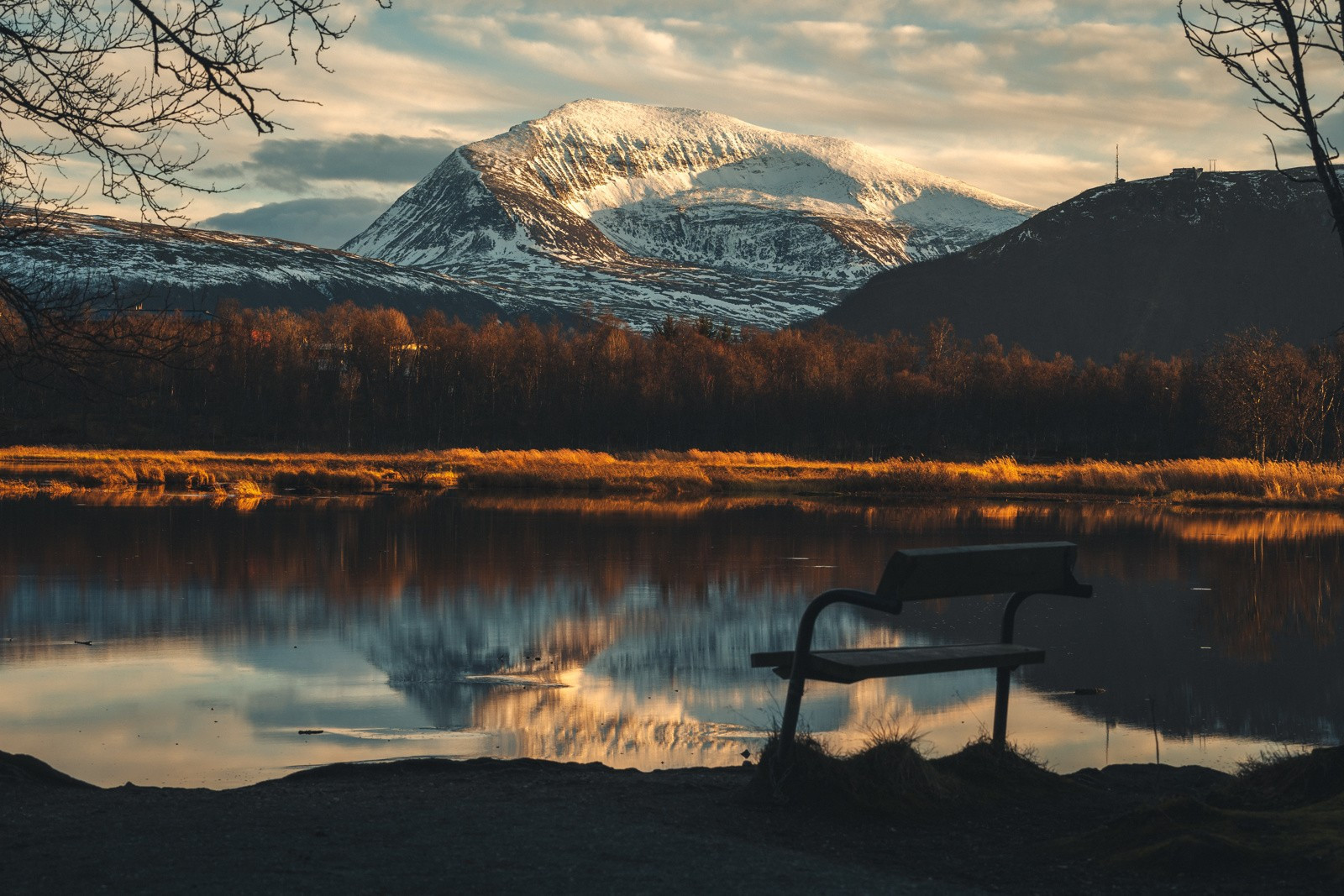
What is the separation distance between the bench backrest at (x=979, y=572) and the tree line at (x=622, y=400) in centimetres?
8750

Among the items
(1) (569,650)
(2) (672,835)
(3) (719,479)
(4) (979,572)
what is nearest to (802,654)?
(4) (979,572)

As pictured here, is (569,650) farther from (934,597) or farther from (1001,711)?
(934,597)

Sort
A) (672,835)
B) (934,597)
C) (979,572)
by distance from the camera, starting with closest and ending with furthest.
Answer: (672,835), (934,597), (979,572)

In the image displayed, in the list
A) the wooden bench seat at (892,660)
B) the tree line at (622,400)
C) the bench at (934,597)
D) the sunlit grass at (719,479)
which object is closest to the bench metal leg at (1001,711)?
the bench at (934,597)

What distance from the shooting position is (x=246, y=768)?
32.1ft

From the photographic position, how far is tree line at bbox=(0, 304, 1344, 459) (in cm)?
10906

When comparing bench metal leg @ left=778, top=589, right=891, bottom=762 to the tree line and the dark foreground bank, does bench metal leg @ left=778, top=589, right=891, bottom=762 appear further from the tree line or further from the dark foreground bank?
the tree line

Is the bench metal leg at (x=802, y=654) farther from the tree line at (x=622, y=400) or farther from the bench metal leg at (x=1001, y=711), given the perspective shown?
the tree line at (x=622, y=400)

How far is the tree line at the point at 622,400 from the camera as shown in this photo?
109 m

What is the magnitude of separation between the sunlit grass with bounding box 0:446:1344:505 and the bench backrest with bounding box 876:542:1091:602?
131 feet

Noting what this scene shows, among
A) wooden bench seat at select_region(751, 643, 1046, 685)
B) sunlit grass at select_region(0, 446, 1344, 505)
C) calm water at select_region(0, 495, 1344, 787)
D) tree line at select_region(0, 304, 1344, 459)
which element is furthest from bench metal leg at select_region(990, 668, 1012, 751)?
tree line at select_region(0, 304, 1344, 459)

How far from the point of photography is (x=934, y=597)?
8078mm

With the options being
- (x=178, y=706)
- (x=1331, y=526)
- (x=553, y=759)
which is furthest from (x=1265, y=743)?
(x=1331, y=526)

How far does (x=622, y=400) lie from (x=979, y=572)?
114071 millimetres
